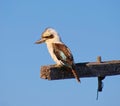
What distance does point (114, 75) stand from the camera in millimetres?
6152

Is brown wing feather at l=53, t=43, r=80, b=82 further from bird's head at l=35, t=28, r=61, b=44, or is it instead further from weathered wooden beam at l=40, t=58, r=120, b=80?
weathered wooden beam at l=40, t=58, r=120, b=80

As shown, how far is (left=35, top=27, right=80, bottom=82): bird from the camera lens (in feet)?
22.2

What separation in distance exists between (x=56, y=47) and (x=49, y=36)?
0.26m

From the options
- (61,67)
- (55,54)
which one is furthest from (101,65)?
(55,54)

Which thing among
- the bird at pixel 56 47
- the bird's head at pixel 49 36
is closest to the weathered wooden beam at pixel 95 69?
the bird at pixel 56 47

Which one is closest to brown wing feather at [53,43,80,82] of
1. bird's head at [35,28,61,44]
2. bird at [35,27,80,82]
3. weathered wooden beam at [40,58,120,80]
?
bird at [35,27,80,82]

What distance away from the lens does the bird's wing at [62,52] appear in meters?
6.76

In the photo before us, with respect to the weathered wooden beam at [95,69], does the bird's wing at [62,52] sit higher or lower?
higher

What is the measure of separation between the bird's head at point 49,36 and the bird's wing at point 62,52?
0.13 m

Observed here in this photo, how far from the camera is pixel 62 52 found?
6.99m

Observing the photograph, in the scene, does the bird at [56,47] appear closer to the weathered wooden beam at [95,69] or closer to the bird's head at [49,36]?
the bird's head at [49,36]

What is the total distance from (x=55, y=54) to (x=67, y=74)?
3.40 feet

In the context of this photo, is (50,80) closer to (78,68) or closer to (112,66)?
(78,68)

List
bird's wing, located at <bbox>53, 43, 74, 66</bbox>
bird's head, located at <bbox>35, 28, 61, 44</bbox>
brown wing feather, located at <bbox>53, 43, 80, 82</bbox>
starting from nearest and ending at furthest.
A: brown wing feather, located at <bbox>53, 43, 80, 82</bbox> → bird's wing, located at <bbox>53, 43, 74, 66</bbox> → bird's head, located at <bbox>35, 28, 61, 44</bbox>
